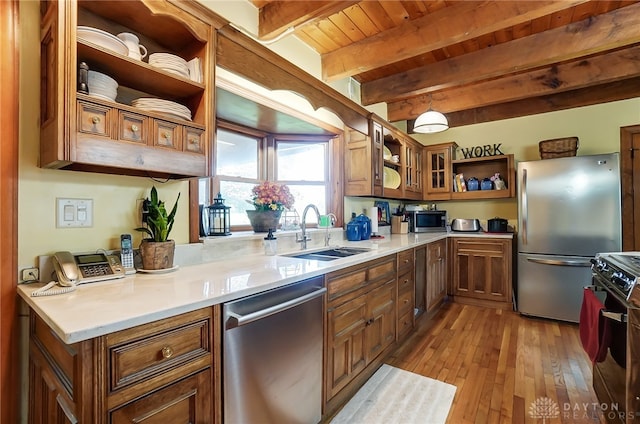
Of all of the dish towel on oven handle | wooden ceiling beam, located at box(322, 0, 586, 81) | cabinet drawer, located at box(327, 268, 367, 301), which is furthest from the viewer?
wooden ceiling beam, located at box(322, 0, 586, 81)

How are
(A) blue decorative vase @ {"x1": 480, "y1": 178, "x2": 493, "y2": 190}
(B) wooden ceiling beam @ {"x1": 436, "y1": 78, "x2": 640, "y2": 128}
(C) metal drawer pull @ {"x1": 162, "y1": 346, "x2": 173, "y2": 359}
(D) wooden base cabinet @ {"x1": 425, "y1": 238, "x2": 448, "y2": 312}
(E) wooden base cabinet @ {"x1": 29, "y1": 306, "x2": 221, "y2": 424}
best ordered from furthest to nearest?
(A) blue decorative vase @ {"x1": 480, "y1": 178, "x2": 493, "y2": 190}, (B) wooden ceiling beam @ {"x1": 436, "y1": 78, "x2": 640, "y2": 128}, (D) wooden base cabinet @ {"x1": 425, "y1": 238, "x2": 448, "y2": 312}, (C) metal drawer pull @ {"x1": 162, "y1": 346, "x2": 173, "y2": 359}, (E) wooden base cabinet @ {"x1": 29, "y1": 306, "x2": 221, "y2": 424}

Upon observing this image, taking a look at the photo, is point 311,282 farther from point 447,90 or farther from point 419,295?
point 447,90

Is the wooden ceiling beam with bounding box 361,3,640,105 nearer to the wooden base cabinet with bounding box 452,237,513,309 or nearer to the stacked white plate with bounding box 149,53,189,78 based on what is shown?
the wooden base cabinet with bounding box 452,237,513,309

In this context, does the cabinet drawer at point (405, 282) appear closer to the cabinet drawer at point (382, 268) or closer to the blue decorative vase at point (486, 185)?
the cabinet drawer at point (382, 268)

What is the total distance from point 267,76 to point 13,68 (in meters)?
1.18

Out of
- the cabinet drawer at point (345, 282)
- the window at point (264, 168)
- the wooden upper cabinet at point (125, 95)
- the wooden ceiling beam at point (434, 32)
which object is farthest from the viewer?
the window at point (264, 168)

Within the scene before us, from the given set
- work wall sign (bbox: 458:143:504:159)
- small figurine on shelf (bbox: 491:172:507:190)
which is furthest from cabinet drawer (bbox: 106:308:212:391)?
work wall sign (bbox: 458:143:504:159)

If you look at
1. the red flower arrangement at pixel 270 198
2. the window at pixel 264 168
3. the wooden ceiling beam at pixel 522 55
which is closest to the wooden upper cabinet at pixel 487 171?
the wooden ceiling beam at pixel 522 55

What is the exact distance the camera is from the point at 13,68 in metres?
1.09

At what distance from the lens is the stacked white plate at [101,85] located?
1.11 m

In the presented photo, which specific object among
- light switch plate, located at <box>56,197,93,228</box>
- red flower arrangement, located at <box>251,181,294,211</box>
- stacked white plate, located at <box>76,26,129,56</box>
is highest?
stacked white plate, located at <box>76,26,129,56</box>

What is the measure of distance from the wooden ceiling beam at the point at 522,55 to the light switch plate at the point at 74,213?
2.72 m

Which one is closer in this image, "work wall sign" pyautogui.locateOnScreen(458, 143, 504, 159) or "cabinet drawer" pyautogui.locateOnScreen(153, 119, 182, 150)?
"cabinet drawer" pyautogui.locateOnScreen(153, 119, 182, 150)

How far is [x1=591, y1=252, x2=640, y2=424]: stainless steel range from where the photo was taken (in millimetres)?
1166
